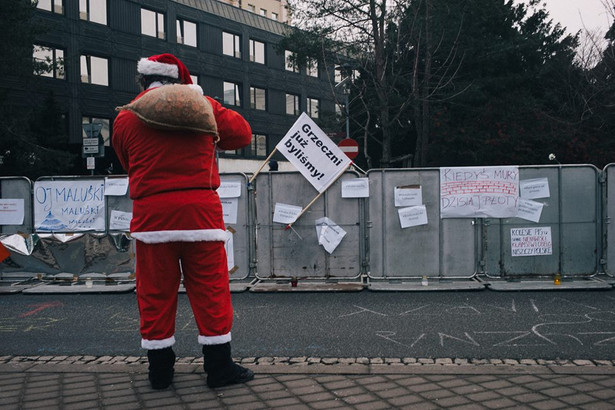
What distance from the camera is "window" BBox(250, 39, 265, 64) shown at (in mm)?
44281

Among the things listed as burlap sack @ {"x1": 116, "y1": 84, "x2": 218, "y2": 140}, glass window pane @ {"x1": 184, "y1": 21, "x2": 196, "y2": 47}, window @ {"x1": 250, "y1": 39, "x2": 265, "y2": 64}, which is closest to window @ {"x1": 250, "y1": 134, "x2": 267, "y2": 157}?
window @ {"x1": 250, "y1": 39, "x2": 265, "y2": 64}

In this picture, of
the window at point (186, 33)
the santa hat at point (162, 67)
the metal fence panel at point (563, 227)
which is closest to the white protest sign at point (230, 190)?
the metal fence panel at point (563, 227)

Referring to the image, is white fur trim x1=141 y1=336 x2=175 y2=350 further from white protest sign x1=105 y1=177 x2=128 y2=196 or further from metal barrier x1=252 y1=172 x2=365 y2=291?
white protest sign x1=105 y1=177 x2=128 y2=196

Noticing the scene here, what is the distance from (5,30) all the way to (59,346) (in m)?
19.6

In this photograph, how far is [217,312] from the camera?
13.8 ft

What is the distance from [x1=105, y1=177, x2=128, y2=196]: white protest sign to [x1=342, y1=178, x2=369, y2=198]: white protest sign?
3164 mm

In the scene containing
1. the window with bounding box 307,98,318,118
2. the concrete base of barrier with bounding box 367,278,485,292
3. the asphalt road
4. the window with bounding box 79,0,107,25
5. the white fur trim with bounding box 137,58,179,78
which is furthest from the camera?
the window with bounding box 307,98,318,118

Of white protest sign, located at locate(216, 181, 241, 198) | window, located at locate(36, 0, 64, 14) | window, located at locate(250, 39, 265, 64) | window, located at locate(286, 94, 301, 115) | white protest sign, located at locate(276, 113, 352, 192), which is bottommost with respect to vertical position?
white protest sign, located at locate(216, 181, 241, 198)

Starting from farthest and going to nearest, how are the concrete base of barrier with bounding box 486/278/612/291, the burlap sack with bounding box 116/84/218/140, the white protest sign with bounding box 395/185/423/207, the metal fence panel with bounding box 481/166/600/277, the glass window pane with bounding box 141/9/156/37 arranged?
the glass window pane with bounding box 141/9/156/37
the white protest sign with bounding box 395/185/423/207
the metal fence panel with bounding box 481/166/600/277
the concrete base of barrier with bounding box 486/278/612/291
the burlap sack with bounding box 116/84/218/140

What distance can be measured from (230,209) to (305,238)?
1.13m

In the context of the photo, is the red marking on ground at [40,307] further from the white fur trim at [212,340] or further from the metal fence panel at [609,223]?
the metal fence panel at [609,223]

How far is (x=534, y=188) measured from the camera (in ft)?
29.3

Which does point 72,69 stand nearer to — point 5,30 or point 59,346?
point 5,30

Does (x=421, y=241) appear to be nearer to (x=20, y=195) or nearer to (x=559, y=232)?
(x=559, y=232)
